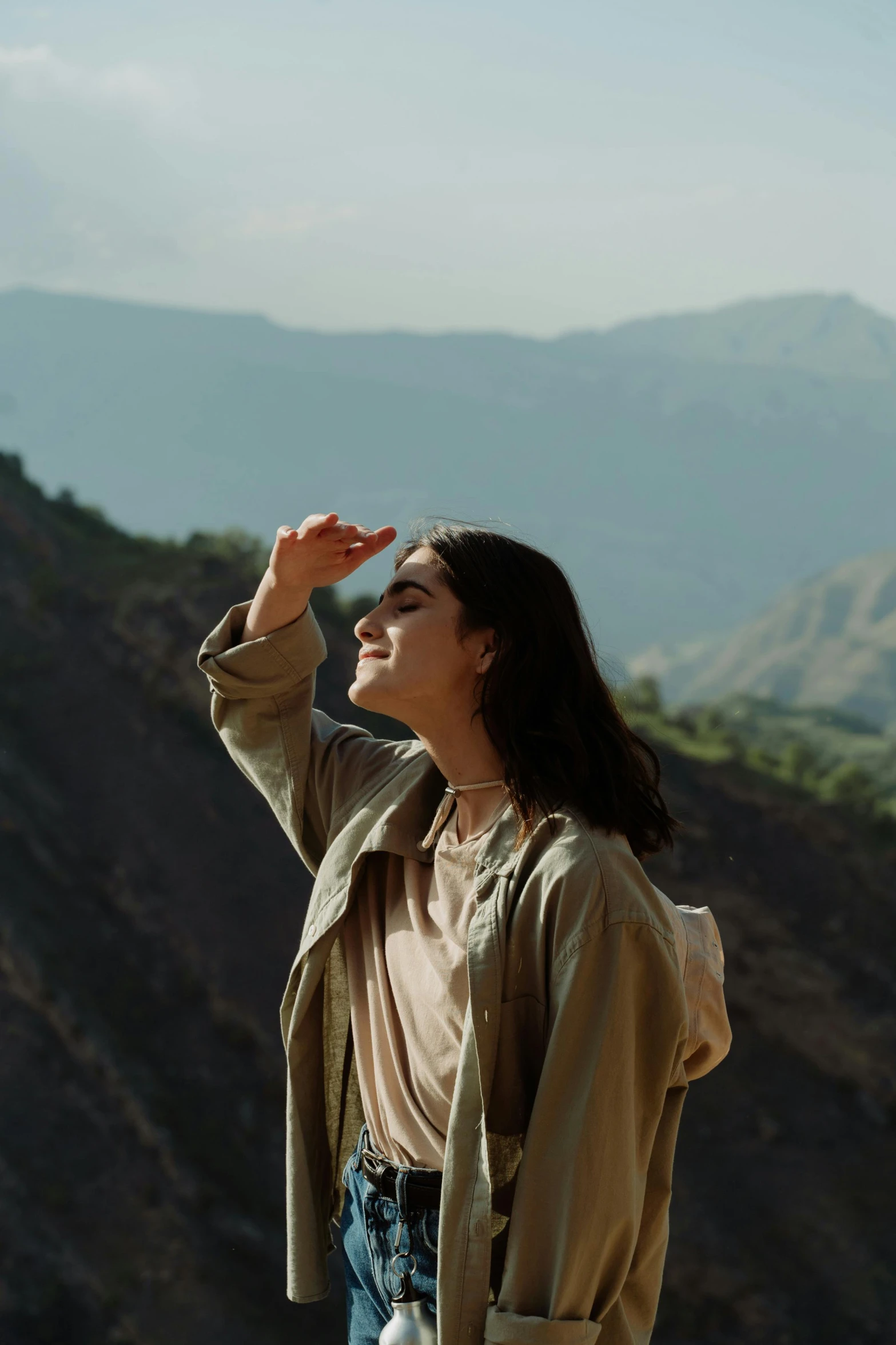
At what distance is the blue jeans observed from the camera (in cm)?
154

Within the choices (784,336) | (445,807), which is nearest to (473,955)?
(445,807)

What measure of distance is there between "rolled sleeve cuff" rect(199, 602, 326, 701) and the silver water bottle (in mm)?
812

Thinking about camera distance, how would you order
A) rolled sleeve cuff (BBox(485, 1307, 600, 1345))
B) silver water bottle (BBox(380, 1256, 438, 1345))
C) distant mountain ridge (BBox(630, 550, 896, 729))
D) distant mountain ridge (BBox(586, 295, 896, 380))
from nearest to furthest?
rolled sleeve cuff (BBox(485, 1307, 600, 1345)) → silver water bottle (BBox(380, 1256, 438, 1345)) → distant mountain ridge (BBox(630, 550, 896, 729)) → distant mountain ridge (BBox(586, 295, 896, 380))

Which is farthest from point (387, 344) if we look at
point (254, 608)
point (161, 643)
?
point (254, 608)

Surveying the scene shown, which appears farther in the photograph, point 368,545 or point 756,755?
point 756,755

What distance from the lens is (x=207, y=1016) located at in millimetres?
9328

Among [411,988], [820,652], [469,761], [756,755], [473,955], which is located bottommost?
[820,652]

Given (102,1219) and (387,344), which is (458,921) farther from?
(387,344)

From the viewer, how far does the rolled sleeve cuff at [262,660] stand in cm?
180

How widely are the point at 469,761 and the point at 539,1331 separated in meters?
0.70

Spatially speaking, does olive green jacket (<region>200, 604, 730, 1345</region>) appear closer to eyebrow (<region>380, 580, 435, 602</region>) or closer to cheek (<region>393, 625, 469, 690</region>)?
cheek (<region>393, 625, 469, 690</region>)

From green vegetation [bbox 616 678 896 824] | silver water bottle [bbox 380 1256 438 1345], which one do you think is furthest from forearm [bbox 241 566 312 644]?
green vegetation [bbox 616 678 896 824]

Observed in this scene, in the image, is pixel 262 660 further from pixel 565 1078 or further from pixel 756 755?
pixel 756 755

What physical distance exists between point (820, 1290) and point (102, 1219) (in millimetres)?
4758
